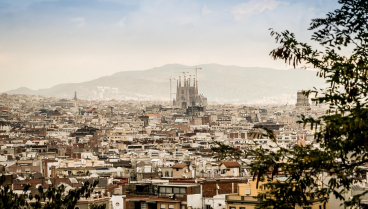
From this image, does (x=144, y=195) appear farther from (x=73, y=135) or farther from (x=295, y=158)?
(x=73, y=135)

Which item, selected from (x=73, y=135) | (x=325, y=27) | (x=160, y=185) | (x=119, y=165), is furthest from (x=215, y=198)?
(x=73, y=135)

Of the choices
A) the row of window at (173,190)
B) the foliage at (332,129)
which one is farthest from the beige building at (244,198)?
the foliage at (332,129)

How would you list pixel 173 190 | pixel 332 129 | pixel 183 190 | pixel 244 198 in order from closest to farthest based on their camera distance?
pixel 332 129 → pixel 244 198 → pixel 173 190 → pixel 183 190

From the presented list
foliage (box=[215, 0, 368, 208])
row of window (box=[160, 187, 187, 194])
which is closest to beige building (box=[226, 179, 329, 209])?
row of window (box=[160, 187, 187, 194])

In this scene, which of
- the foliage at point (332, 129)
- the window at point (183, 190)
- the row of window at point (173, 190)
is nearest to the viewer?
the foliage at point (332, 129)

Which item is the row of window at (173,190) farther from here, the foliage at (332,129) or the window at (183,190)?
the foliage at (332,129)

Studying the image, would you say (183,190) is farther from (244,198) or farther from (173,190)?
(244,198)

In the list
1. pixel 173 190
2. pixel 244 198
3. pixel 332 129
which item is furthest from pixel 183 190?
pixel 332 129

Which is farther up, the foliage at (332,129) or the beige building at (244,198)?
the foliage at (332,129)

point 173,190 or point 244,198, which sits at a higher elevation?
point 244,198

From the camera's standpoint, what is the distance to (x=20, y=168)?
2299 inches

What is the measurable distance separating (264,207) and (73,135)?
375 feet

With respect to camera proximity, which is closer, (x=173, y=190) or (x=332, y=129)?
(x=332, y=129)

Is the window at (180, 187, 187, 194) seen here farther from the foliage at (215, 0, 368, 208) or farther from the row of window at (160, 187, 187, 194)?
the foliage at (215, 0, 368, 208)
